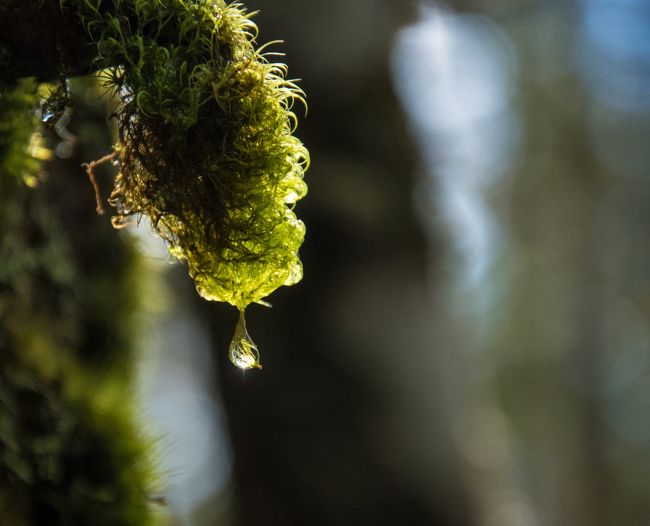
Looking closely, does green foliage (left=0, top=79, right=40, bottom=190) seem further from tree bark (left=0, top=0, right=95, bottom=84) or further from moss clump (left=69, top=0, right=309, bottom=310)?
moss clump (left=69, top=0, right=309, bottom=310)

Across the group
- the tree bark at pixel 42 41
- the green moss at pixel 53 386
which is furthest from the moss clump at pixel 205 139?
the green moss at pixel 53 386

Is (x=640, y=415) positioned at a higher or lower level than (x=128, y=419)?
lower

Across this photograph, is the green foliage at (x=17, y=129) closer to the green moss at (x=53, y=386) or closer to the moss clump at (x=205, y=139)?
the green moss at (x=53, y=386)

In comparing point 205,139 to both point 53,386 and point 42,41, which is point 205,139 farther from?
point 53,386

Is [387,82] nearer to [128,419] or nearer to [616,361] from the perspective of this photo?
[128,419]

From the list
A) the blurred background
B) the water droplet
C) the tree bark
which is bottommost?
the blurred background

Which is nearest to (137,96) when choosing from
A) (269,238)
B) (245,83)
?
(245,83)

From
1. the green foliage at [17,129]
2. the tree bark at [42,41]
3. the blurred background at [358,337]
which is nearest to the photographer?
the tree bark at [42,41]

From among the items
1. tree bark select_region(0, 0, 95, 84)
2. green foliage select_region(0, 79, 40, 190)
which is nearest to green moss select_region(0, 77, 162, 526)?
green foliage select_region(0, 79, 40, 190)
